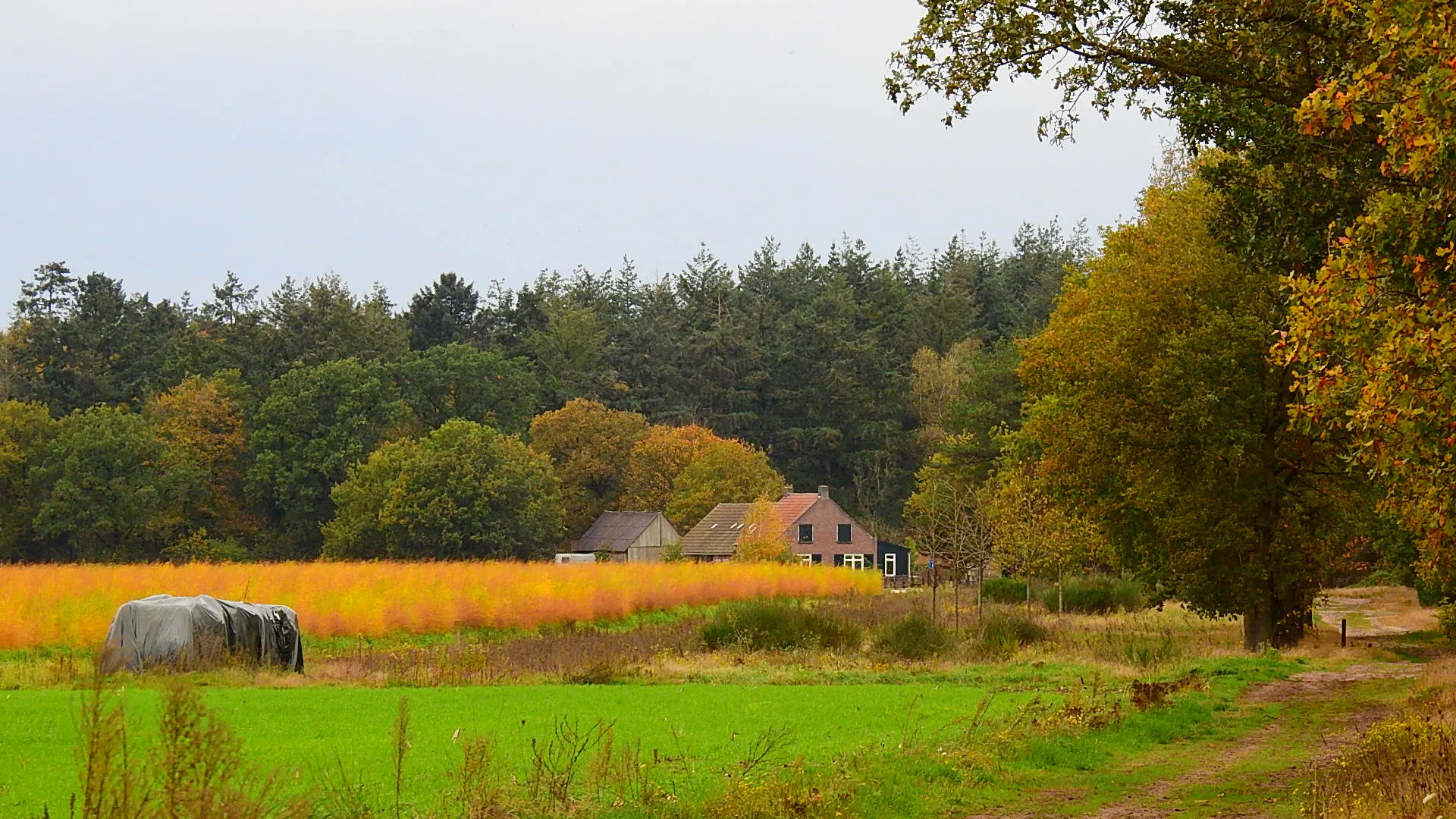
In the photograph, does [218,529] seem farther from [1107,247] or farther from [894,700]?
[894,700]

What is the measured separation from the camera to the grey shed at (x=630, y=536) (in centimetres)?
8694

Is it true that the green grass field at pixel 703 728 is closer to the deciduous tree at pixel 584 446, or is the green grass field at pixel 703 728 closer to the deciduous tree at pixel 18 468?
the deciduous tree at pixel 18 468

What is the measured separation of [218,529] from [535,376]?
25786 mm

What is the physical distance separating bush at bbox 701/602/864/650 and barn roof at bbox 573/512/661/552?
53.0 metres

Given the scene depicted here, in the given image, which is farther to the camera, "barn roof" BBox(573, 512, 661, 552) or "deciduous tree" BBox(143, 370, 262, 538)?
"barn roof" BBox(573, 512, 661, 552)

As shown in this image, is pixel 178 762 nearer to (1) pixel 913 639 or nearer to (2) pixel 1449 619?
(1) pixel 913 639

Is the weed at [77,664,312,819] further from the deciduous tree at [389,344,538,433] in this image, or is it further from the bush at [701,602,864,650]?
the deciduous tree at [389,344,538,433]

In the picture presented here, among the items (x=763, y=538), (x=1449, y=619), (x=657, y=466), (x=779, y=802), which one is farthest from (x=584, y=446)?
(x=779, y=802)

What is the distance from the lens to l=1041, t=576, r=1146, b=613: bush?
4762cm

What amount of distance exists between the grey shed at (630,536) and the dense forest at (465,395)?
8.95ft

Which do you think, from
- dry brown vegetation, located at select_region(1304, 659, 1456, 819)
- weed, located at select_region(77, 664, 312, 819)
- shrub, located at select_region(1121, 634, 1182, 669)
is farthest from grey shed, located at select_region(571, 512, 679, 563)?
weed, located at select_region(77, 664, 312, 819)

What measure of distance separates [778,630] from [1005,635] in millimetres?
5082

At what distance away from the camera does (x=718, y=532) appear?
84.7m

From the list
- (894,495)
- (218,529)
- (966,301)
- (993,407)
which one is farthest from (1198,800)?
(966,301)
